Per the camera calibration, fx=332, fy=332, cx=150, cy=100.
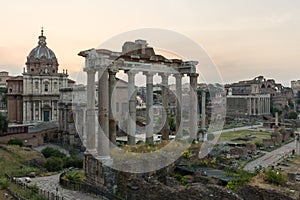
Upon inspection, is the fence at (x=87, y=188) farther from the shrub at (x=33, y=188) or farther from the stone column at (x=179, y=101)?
the stone column at (x=179, y=101)

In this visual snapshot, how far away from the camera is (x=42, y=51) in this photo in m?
54.1

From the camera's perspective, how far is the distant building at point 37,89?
51469mm

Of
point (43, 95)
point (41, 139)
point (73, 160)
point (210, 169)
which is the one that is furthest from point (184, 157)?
point (43, 95)

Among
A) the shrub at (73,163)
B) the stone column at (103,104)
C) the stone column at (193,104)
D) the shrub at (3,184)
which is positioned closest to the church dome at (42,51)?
the shrub at (73,163)

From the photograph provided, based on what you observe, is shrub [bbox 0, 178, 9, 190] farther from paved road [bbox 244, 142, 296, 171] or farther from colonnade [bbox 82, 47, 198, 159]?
paved road [bbox 244, 142, 296, 171]

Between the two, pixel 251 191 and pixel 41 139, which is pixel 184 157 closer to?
pixel 251 191

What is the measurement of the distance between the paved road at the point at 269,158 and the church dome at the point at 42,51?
35.7 m

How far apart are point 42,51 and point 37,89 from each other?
21.9 ft

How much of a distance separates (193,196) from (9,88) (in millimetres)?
47259

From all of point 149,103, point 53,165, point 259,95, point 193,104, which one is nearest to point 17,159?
point 53,165

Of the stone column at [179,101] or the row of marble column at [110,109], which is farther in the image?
the stone column at [179,101]

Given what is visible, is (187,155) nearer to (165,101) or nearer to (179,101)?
(179,101)

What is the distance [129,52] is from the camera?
2048cm

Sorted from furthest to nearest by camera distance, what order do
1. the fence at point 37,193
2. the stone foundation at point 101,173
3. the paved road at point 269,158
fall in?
the paved road at point 269,158
the stone foundation at point 101,173
the fence at point 37,193
